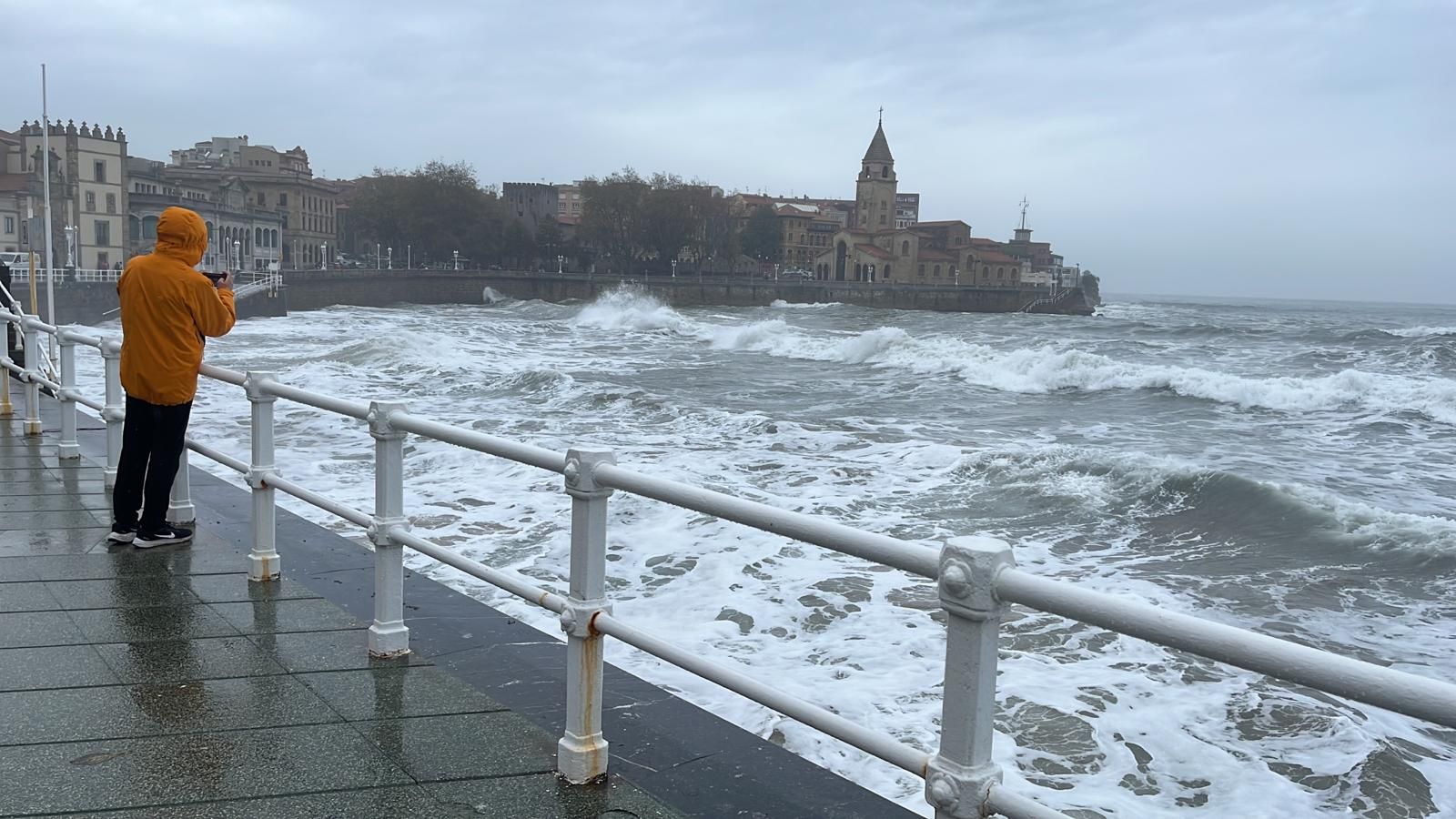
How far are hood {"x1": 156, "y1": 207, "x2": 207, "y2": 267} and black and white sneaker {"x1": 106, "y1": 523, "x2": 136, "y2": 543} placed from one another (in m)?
1.40

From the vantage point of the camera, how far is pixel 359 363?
2983cm

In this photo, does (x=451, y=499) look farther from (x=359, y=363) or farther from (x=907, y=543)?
(x=359, y=363)

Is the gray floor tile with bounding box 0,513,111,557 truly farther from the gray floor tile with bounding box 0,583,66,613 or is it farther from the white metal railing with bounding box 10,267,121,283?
the white metal railing with bounding box 10,267,121,283

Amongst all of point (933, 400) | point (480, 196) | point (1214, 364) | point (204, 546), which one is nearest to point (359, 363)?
point (933, 400)

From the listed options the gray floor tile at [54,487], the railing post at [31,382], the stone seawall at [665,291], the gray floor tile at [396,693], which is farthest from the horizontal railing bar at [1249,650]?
the stone seawall at [665,291]

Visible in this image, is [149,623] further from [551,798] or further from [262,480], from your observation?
[551,798]

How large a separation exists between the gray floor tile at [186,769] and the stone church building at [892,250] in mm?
123394

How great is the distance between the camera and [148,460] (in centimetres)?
546

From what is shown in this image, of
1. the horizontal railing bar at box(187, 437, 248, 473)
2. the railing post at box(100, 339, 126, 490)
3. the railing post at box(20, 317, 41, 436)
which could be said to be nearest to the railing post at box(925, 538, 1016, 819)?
the horizontal railing bar at box(187, 437, 248, 473)

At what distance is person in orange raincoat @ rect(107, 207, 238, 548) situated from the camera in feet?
16.8

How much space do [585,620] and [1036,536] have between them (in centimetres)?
810

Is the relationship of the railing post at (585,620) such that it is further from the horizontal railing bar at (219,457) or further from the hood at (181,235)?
the hood at (181,235)

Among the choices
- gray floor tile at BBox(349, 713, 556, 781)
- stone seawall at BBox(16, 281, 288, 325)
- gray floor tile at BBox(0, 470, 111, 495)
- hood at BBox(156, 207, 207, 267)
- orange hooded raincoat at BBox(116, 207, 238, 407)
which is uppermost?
hood at BBox(156, 207, 207, 267)

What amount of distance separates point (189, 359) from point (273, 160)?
418 feet
